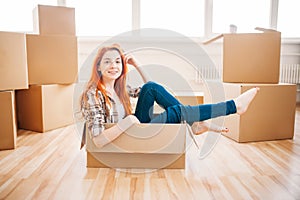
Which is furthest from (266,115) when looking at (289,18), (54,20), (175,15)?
(289,18)

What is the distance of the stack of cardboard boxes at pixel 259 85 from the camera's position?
5.95 ft

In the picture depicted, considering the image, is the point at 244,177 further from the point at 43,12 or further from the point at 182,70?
the point at 182,70

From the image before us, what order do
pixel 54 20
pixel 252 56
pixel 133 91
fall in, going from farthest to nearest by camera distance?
pixel 54 20, pixel 252 56, pixel 133 91

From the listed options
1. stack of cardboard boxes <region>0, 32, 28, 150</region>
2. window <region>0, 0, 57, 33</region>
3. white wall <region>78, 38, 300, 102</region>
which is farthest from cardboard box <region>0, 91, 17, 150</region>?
window <region>0, 0, 57, 33</region>

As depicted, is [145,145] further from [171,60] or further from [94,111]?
[171,60]

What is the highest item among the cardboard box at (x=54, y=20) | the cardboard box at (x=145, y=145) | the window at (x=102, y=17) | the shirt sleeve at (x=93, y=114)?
the window at (x=102, y=17)

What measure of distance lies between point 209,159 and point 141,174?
426 mm

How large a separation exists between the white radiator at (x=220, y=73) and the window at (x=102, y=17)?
37.0 inches

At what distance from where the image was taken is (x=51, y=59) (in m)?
2.15

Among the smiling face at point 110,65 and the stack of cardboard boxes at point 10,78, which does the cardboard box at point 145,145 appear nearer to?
the smiling face at point 110,65

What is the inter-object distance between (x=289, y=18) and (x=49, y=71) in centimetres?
278

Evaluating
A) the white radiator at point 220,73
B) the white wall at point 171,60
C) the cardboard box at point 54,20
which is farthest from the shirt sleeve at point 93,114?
the white radiator at point 220,73

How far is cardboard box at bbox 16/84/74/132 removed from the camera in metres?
2.06

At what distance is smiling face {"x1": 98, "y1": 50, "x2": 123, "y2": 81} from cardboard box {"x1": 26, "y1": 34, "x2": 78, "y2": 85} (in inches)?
37.7
